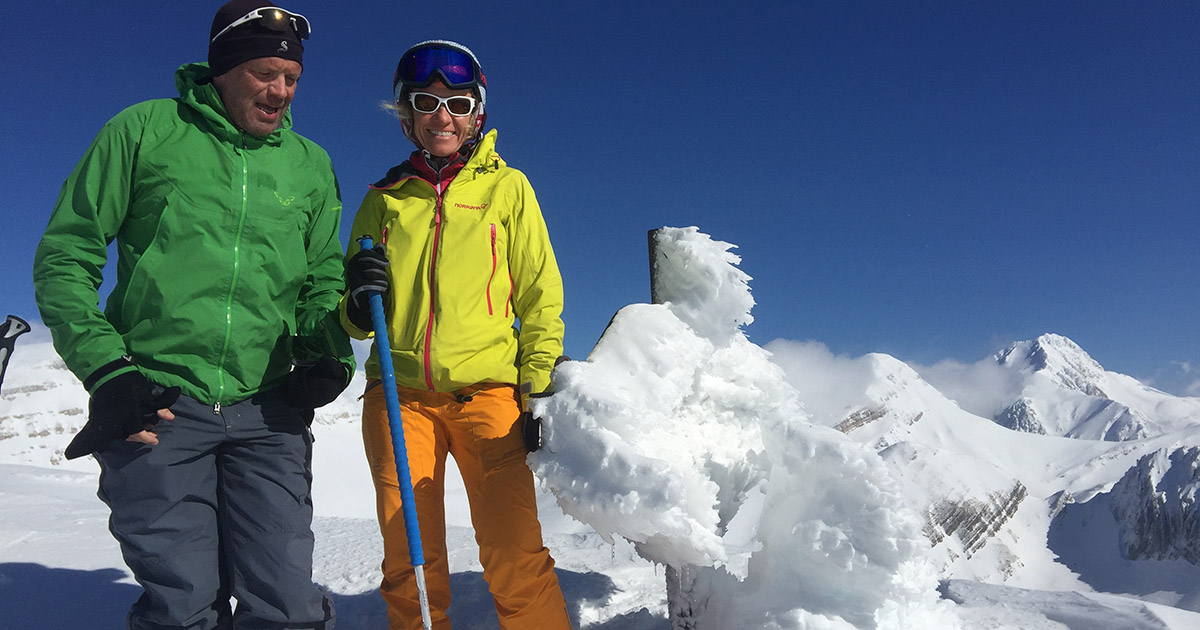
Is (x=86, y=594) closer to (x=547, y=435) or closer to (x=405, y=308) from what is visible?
(x=405, y=308)

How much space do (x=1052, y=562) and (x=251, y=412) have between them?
341 feet

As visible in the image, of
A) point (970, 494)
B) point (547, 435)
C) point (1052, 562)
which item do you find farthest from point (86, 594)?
point (1052, 562)

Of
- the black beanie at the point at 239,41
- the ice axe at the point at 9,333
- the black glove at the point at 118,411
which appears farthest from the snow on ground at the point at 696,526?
the ice axe at the point at 9,333

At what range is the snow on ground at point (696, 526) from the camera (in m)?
2.71

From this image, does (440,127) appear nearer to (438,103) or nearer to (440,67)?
(438,103)

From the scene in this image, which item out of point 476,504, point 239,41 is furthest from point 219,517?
point 239,41

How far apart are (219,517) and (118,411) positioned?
2.09 feet

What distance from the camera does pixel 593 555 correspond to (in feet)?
16.0

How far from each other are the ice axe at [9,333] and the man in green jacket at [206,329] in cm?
38

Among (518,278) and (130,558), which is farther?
(518,278)

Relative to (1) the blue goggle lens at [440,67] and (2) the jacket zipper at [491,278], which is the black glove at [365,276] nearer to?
(2) the jacket zipper at [491,278]

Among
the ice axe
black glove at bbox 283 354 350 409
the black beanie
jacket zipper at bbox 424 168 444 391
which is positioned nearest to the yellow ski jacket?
jacket zipper at bbox 424 168 444 391

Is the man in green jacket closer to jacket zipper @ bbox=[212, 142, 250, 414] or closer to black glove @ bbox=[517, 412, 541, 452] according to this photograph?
jacket zipper @ bbox=[212, 142, 250, 414]

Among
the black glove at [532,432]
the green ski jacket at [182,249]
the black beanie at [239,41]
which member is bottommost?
the black glove at [532,432]
